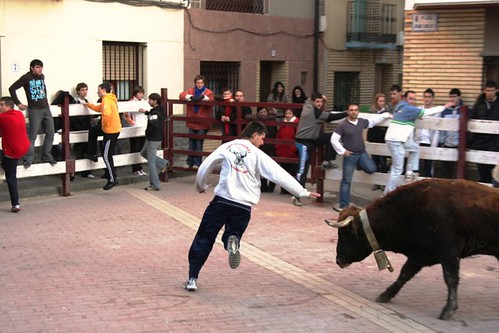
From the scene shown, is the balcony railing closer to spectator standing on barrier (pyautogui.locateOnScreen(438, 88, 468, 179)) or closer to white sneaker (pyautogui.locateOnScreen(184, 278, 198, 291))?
spectator standing on barrier (pyautogui.locateOnScreen(438, 88, 468, 179))

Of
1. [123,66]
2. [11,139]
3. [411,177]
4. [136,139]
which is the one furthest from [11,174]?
[123,66]

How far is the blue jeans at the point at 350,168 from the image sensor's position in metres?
12.5

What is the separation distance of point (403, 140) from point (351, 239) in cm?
469

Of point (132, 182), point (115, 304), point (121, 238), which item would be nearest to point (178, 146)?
point (132, 182)

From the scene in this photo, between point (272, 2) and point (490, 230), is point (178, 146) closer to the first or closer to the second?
point (272, 2)

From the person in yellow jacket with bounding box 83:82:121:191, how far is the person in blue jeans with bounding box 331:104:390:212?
12.1ft

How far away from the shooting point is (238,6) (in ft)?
64.5

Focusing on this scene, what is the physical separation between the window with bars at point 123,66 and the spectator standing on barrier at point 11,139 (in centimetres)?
518

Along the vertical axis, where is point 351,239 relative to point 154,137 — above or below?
below

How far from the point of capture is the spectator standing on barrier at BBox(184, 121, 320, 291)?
309 inches

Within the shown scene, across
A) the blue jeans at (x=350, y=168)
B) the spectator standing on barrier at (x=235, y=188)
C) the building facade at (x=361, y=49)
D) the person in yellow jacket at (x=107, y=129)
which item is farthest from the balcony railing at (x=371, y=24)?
the spectator standing on barrier at (x=235, y=188)

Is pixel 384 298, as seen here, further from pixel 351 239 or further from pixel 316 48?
pixel 316 48

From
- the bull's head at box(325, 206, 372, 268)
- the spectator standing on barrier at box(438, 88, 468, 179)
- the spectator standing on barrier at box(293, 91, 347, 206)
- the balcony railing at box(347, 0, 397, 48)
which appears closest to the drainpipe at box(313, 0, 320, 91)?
the balcony railing at box(347, 0, 397, 48)

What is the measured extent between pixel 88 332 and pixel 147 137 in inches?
295
